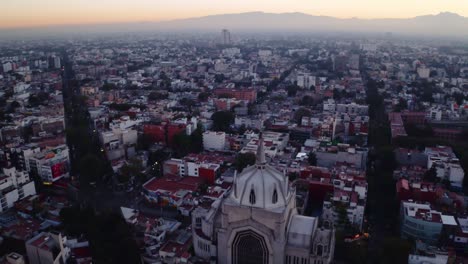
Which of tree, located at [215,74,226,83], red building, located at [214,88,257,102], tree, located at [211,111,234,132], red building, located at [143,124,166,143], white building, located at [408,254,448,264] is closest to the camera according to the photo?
white building, located at [408,254,448,264]

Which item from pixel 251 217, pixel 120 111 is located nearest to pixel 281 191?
pixel 251 217

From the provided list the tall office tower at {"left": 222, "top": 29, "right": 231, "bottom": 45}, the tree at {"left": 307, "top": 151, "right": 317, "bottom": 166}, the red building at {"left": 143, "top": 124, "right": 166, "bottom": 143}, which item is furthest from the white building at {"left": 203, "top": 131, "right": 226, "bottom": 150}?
the tall office tower at {"left": 222, "top": 29, "right": 231, "bottom": 45}

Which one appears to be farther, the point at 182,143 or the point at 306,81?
the point at 306,81

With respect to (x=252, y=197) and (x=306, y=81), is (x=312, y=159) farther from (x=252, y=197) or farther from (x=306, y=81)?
(x=306, y=81)

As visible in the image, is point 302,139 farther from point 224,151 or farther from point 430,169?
point 430,169

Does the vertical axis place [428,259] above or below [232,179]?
below

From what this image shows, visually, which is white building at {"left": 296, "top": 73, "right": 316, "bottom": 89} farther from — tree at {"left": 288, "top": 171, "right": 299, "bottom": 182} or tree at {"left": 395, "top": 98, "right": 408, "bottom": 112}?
tree at {"left": 288, "top": 171, "right": 299, "bottom": 182}

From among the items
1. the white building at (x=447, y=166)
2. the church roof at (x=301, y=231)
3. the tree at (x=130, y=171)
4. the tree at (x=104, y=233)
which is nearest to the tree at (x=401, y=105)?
the white building at (x=447, y=166)

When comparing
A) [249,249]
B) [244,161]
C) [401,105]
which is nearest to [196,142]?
[244,161]
